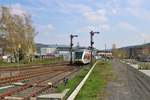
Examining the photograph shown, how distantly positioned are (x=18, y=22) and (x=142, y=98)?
77096mm

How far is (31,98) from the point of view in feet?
60.5

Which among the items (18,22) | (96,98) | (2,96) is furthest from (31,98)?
(18,22)

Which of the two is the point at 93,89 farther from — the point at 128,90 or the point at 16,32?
the point at 16,32

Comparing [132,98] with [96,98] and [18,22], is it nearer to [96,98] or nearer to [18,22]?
[96,98]

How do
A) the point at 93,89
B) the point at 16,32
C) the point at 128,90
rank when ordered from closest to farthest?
1. the point at 93,89
2. the point at 128,90
3. the point at 16,32

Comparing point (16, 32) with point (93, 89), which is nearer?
point (93, 89)

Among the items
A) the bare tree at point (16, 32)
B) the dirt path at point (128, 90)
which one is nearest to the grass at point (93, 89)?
the dirt path at point (128, 90)

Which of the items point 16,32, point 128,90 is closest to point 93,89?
point 128,90

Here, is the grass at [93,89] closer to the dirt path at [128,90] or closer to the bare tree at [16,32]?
the dirt path at [128,90]

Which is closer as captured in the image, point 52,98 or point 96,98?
point 52,98

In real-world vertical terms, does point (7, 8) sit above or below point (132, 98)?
above

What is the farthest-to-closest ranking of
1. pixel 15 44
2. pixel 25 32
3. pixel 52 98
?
pixel 25 32
pixel 15 44
pixel 52 98

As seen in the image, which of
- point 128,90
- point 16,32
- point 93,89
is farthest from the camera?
point 16,32

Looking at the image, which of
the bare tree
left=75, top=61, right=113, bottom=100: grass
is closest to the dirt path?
left=75, top=61, right=113, bottom=100: grass
